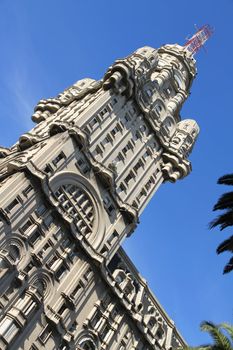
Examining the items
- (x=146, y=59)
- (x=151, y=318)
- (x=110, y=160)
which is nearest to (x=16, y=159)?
(x=110, y=160)

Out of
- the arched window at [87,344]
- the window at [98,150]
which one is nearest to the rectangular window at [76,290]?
the arched window at [87,344]

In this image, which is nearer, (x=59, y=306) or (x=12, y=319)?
(x=12, y=319)

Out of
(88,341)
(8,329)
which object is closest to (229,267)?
(8,329)

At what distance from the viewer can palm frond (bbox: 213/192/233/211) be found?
22516 mm

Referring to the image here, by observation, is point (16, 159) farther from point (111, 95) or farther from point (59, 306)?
point (111, 95)

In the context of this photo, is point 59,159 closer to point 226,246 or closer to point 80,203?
point 80,203

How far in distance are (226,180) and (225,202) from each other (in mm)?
1250

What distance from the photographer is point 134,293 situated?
43.6m

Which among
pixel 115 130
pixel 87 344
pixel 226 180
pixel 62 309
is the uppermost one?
pixel 115 130

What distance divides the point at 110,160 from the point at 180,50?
2712 cm

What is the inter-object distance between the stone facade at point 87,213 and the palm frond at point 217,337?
1541 centimetres

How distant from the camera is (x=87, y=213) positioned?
41.4 meters

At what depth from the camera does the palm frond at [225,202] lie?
22.5m

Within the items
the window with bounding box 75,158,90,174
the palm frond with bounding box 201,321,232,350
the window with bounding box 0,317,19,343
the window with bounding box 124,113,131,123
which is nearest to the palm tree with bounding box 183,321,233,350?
the palm frond with bounding box 201,321,232,350
